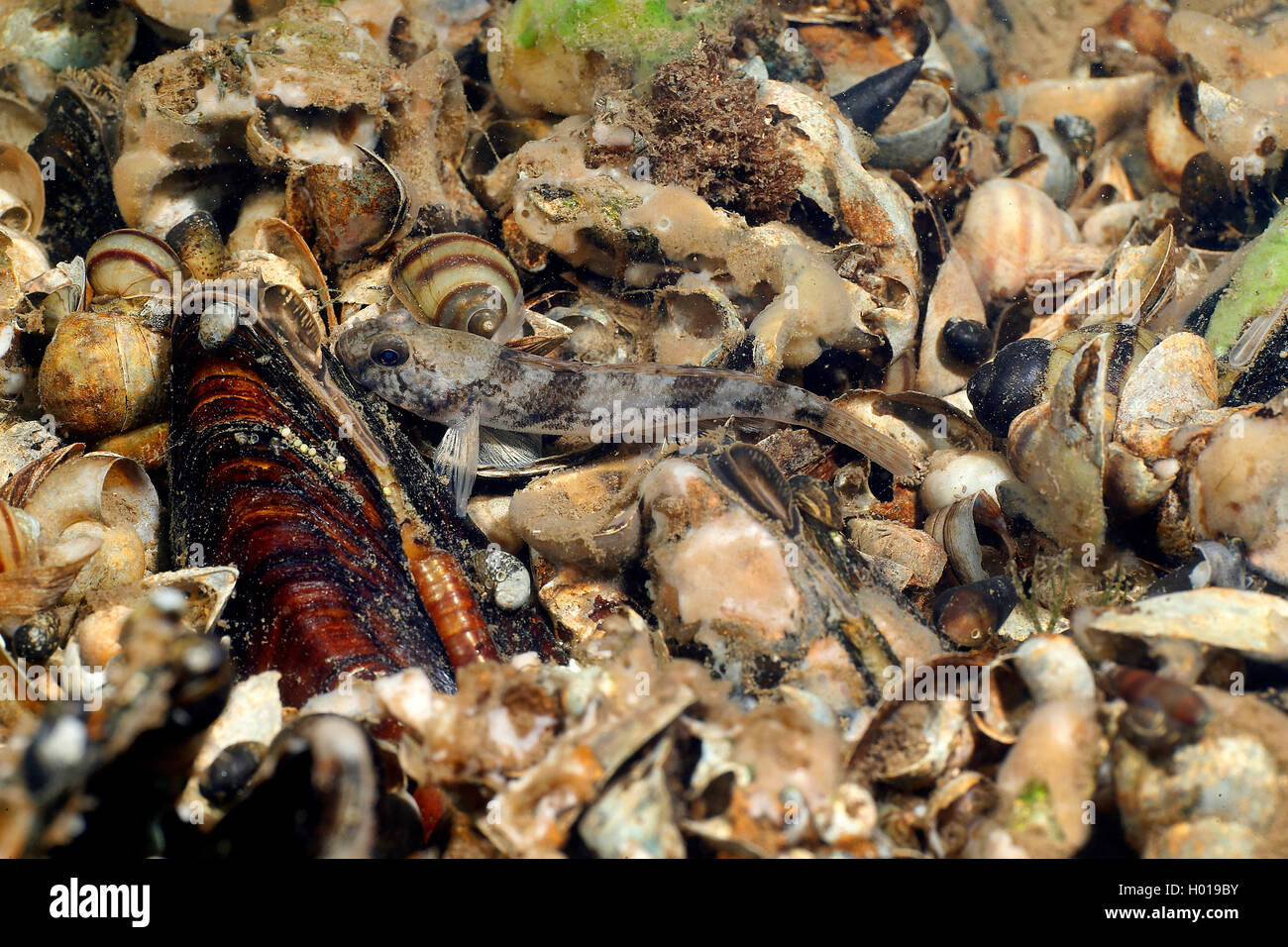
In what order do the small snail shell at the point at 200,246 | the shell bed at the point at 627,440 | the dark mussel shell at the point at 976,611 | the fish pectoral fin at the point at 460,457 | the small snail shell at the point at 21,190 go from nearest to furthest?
the shell bed at the point at 627,440 → the dark mussel shell at the point at 976,611 → the fish pectoral fin at the point at 460,457 → the small snail shell at the point at 200,246 → the small snail shell at the point at 21,190

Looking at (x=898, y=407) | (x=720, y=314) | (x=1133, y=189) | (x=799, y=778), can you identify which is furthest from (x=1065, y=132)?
(x=799, y=778)

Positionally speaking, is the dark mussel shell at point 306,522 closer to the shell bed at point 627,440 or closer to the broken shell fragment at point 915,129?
the shell bed at point 627,440

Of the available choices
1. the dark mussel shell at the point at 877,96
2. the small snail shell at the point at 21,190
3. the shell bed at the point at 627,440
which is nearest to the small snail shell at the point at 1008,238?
the shell bed at the point at 627,440

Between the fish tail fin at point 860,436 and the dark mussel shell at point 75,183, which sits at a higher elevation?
the dark mussel shell at point 75,183

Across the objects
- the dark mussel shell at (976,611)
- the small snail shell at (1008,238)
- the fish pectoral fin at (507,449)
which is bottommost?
the fish pectoral fin at (507,449)
